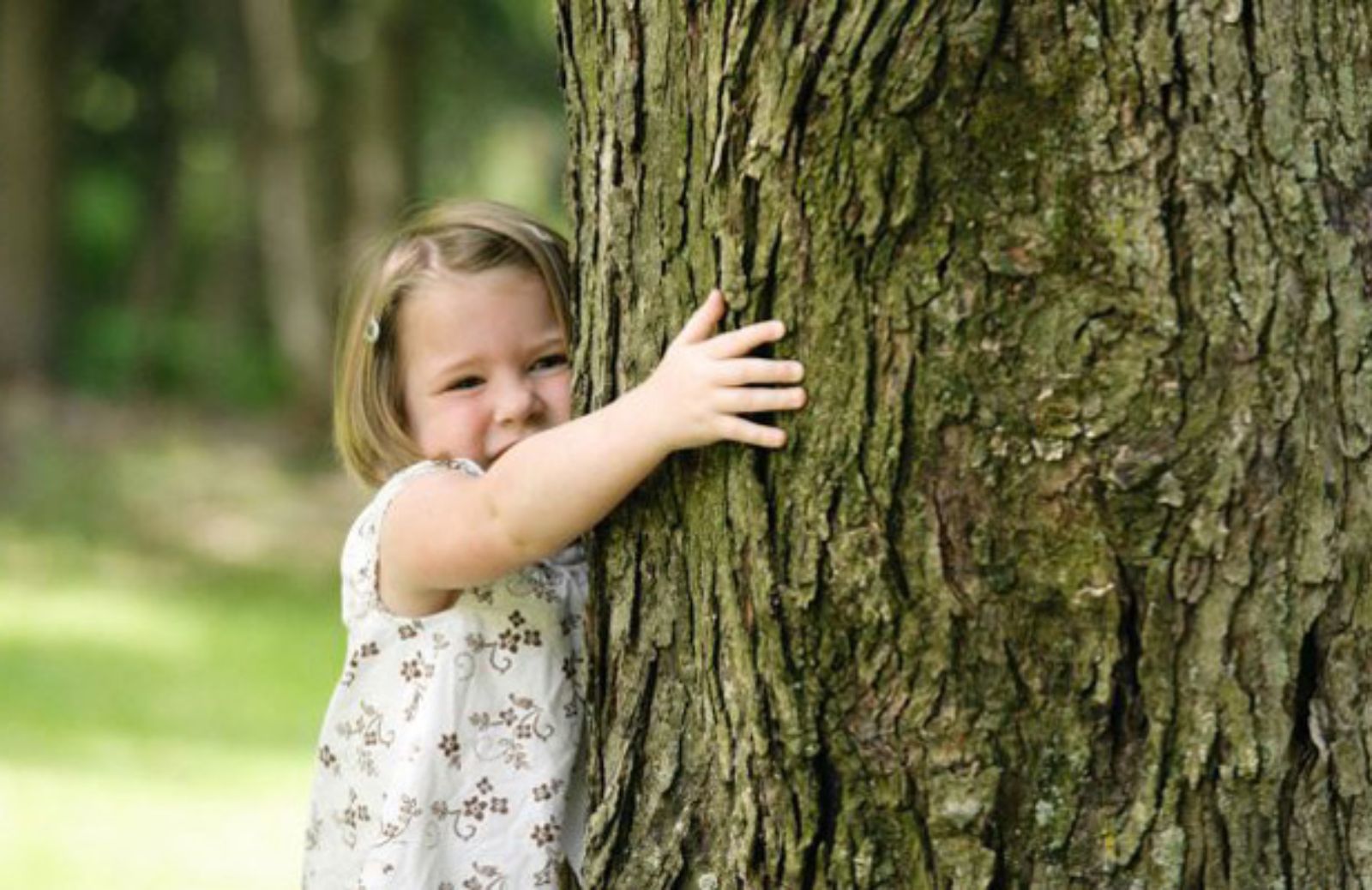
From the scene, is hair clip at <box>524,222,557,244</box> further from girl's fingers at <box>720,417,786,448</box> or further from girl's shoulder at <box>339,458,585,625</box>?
girl's fingers at <box>720,417,786,448</box>

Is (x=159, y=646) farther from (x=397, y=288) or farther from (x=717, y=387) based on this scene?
(x=717, y=387)

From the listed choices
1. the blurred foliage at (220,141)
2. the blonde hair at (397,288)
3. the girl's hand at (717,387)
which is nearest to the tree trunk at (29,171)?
the blurred foliage at (220,141)

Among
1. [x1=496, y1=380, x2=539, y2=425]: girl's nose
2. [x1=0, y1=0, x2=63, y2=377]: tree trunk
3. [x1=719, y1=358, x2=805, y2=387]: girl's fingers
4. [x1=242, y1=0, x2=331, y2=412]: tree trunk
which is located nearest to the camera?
[x1=719, y1=358, x2=805, y2=387]: girl's fingers

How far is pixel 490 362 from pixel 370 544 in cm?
31

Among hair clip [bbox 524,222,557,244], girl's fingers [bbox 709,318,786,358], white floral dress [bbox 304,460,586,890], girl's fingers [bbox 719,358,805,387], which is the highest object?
hair clip [bbox 524,222,557,244]

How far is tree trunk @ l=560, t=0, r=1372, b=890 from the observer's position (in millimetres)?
2309

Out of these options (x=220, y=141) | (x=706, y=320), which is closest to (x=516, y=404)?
(x=706, y=320)

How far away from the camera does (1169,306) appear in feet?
7.55

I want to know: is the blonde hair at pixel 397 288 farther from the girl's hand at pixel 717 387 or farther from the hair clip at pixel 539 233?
the girl's hand at pixel 717 387

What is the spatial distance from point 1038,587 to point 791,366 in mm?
373

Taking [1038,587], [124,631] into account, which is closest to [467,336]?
[1038,587]

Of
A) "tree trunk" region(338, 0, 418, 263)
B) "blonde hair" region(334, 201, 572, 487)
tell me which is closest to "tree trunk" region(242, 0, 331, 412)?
"tree trunk" region(338, 0, 418, 263)

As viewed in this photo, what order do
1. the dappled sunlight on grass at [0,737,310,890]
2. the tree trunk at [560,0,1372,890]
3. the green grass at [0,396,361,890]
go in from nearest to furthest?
the tree trunk at [560,0,1372,890]
the dappled sunlight on grass at [0,737,310,890]
the green grass at [0,396,361,890]

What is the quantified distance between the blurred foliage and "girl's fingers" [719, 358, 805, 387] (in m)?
14.2
